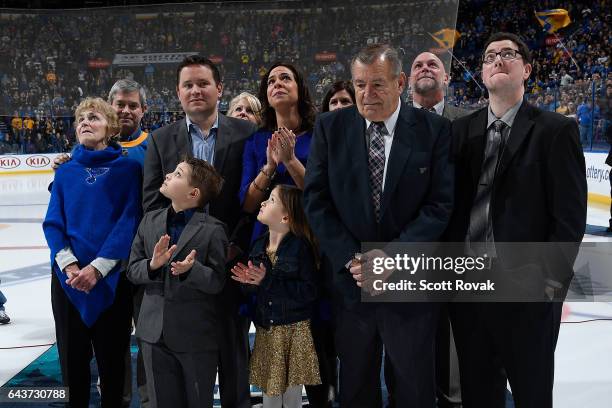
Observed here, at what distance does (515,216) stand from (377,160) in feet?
1.67

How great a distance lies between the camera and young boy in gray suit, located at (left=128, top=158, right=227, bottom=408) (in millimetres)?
2176

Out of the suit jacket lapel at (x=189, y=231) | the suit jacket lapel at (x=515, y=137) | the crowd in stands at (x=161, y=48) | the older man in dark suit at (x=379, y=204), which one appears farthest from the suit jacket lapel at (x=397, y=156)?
the crowd in stands at (x=161, y=48)

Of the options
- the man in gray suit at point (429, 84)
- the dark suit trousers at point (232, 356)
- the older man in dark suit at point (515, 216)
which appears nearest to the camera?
the older man in dark suit at point (515, 216)

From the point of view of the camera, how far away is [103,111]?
253 centimetres

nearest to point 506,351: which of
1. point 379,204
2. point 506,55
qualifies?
point 379,204

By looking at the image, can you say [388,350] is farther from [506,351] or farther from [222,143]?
[222,143]

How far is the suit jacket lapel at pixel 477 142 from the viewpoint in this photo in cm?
203

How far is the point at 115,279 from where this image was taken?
245 cm

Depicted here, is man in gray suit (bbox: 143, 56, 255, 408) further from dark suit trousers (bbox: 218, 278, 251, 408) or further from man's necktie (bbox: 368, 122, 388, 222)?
man's necktie (bbox: 368, 122, 388, 222)

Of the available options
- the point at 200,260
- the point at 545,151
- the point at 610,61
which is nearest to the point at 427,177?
the point at 545,151

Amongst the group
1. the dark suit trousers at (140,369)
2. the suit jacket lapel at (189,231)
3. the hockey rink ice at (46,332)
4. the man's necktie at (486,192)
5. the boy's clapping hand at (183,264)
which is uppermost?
the man's necktie at (486,192)

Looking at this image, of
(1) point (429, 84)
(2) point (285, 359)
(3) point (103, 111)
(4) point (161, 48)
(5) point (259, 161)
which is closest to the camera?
(2) point (285, 359)

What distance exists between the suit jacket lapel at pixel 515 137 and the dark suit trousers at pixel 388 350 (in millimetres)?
554

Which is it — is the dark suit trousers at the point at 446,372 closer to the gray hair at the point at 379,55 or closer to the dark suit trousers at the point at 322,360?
the dark suit trousers at the point at 322,360
